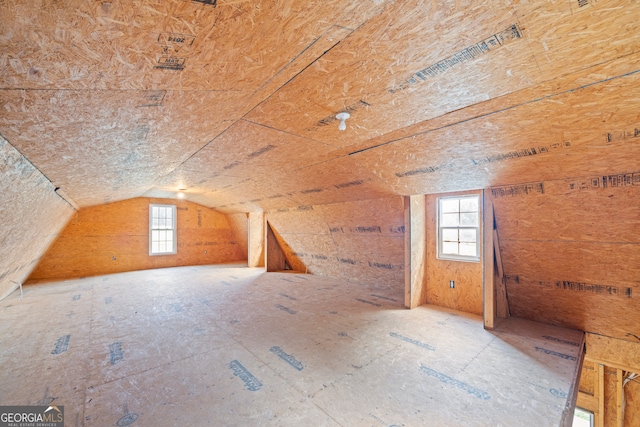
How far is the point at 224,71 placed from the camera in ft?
4.80

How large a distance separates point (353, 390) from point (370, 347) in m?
0.76

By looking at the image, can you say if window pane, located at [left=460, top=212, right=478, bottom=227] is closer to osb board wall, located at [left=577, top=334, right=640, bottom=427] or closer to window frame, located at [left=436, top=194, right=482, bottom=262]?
window frame, located at [left=436, top=194, right=482, bottom=262]

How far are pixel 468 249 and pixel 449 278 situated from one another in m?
0.53

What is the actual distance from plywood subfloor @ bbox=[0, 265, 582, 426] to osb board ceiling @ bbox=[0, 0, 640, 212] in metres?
1.79

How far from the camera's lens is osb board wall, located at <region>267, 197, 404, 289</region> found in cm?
456

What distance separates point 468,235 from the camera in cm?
401

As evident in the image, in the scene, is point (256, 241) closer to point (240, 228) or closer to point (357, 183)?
point (240, 228)

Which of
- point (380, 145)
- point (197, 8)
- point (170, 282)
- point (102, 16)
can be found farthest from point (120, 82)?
point (170, 282)

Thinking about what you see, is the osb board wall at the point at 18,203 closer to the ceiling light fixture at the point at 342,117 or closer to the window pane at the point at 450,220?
the ceiling light fixture at the point at 342,117

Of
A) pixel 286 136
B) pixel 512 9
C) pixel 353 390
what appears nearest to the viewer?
pixel 512 9

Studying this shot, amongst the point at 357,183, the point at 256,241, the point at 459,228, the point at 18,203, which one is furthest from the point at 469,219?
the point at 256,241

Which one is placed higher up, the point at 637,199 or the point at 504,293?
the point at 637,199

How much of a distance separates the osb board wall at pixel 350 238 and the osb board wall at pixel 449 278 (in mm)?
485

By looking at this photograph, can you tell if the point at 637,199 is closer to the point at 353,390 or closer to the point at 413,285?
the point at 413,285
